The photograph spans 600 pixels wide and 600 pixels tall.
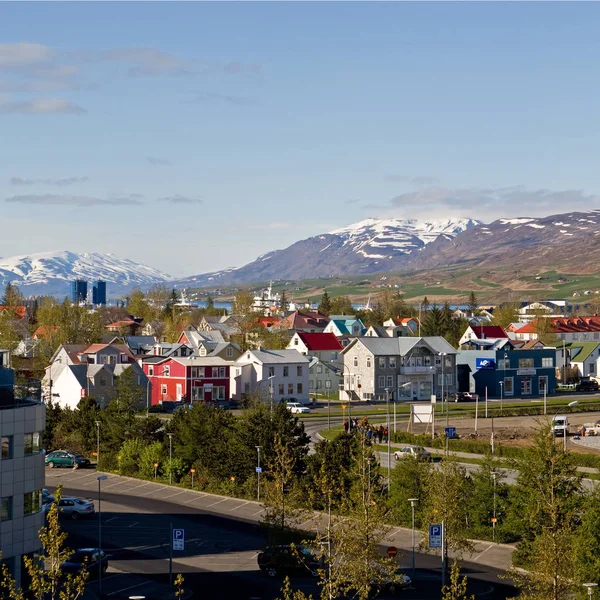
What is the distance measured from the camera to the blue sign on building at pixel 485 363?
13038 centimetres

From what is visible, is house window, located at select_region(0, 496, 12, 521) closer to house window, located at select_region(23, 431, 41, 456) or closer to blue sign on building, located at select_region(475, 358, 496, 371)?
house window, located at select_region(23, 431, 41, 456)

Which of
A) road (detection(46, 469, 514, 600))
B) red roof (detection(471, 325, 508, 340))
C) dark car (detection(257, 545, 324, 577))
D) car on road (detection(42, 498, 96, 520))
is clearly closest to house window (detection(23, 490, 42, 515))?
road (detection(46, 469, 514, 600))

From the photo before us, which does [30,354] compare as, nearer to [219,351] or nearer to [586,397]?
[219,351]

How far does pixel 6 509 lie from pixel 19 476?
131 cm

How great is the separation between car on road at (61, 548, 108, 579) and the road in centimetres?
60

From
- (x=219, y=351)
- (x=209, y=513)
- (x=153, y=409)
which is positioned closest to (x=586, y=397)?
(x=219, y=351)

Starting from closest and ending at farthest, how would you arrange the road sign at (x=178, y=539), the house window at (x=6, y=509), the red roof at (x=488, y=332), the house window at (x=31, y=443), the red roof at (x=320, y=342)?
the house window at (x=6, y=509)
the house window at (x=31, y=443)
the road sign at (x=178, y=539)
the red roof at (x=320, y=342)
the red roof at (x=488, y=332)

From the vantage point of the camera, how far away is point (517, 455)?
252 feet

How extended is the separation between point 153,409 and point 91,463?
31.9 meters

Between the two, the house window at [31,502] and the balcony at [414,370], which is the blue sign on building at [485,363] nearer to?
the balcony at [414,370]

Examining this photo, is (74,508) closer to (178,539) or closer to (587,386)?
(178,539)

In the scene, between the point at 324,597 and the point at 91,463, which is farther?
the point at 91,463

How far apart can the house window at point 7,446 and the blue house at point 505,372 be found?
94436 millimetres

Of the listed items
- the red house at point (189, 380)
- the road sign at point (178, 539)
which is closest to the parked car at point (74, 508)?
the road sign at point (178, 539)
